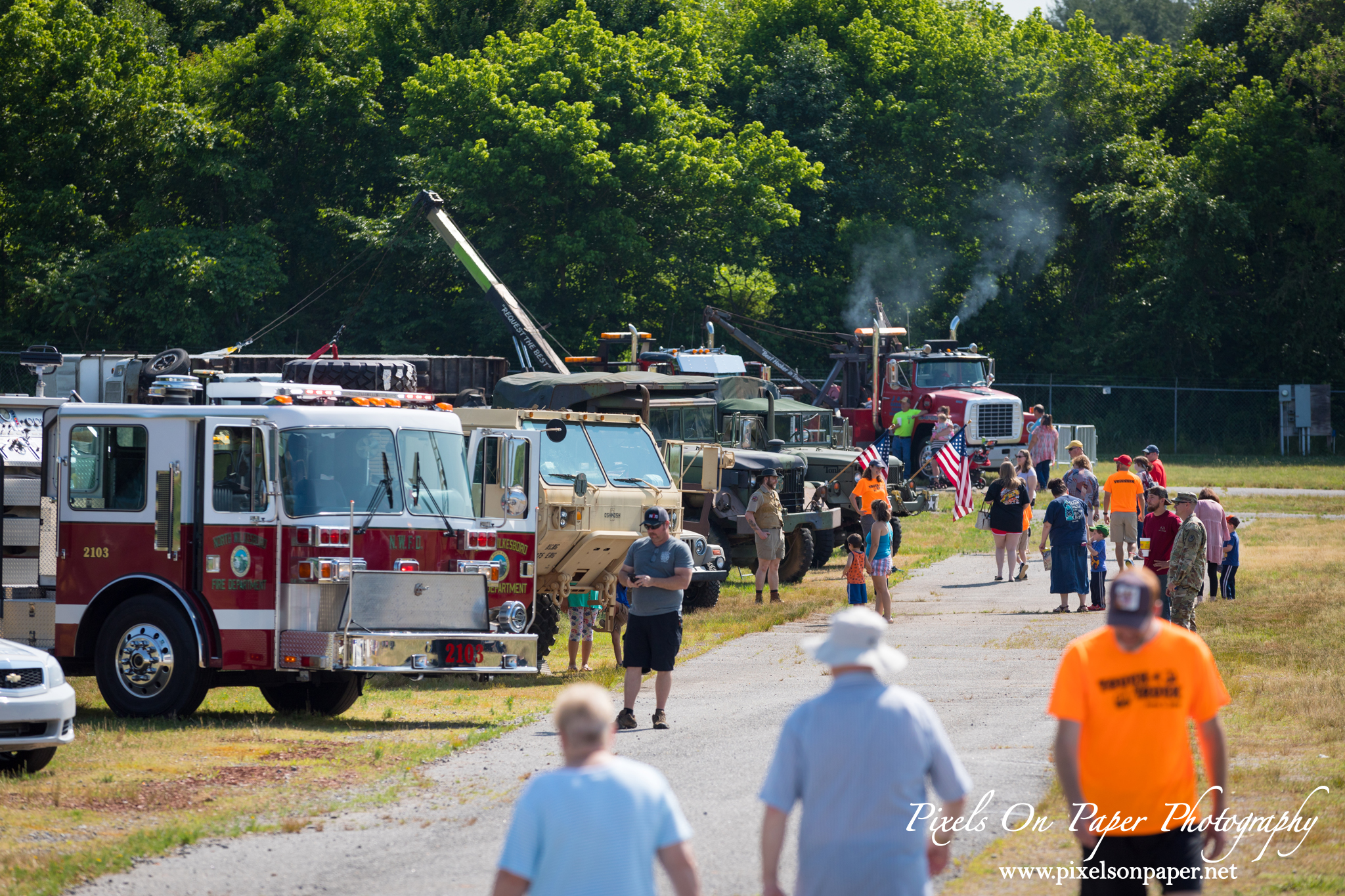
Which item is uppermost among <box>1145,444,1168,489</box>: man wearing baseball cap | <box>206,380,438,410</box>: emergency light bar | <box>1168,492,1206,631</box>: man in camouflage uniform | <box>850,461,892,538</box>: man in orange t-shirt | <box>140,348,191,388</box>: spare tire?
<box>140,348,191,388</box>: spare tire

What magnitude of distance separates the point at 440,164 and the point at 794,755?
3908cm

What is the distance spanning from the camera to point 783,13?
184 ft

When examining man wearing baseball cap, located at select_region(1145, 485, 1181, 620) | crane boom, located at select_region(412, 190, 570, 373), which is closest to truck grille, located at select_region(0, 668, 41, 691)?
man wearing baseball cap, located at select_region(1145, 485, 1181, 620)

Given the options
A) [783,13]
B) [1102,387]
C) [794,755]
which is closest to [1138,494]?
[794,755]

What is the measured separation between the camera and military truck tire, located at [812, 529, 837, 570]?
938 inches

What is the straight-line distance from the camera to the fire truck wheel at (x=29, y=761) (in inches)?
406

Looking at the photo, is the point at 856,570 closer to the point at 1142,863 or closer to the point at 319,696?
the point at 319,696

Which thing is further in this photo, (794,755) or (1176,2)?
(1176,2)

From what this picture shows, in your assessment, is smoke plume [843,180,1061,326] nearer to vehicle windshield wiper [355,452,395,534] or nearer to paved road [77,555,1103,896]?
paved road [77,555,1103,896]

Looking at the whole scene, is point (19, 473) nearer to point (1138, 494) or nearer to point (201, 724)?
point (201, 724)

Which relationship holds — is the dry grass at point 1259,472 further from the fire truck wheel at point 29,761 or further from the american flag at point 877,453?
the fire truck wheel at point 29,761

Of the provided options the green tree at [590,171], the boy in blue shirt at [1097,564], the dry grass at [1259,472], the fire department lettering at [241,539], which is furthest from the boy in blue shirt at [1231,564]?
the green tree at [590,171]

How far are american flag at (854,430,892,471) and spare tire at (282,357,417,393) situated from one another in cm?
605

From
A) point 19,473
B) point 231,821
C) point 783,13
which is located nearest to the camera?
point 231,821
